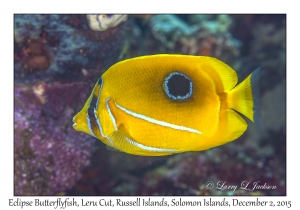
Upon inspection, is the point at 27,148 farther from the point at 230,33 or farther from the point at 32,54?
the point at 230,33

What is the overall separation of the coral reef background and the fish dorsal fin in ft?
5.88

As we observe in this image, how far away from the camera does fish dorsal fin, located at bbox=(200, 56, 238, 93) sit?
1.58m

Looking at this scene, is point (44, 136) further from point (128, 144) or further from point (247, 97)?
point (247, 97)

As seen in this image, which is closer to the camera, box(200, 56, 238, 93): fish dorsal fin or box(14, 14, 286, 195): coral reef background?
box(200, 56, 238, 93): fish dorsal fin

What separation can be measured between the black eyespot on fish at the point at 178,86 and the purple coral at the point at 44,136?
1.87 meters

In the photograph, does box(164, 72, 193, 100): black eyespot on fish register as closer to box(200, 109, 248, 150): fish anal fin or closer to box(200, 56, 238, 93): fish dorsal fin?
box(200, 56, 238, 93): fish dorsal fin

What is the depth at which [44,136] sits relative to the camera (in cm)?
A: 311

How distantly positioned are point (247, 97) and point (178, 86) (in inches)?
15.1

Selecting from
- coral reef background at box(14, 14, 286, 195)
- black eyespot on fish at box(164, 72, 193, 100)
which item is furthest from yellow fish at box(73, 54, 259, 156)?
coral reef background at box(14, 14, 286, 195)

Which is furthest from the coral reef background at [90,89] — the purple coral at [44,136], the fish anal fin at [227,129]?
the fish anal fin at [227,129]

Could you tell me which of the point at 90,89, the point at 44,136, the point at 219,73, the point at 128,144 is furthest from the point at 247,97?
the point at 44,136

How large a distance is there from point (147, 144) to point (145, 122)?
0.13m

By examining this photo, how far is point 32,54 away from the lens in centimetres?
301
